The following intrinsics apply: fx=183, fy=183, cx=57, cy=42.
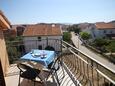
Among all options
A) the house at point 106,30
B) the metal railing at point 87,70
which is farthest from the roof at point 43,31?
the metal railing at point 87,70

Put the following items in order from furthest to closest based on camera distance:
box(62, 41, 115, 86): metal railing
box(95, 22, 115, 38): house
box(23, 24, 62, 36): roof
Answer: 1. box(95, 22, 115, 38): house
2. box(23, 24, 62, 36): roof
3. box(62, 41, 115, 86): metal railing

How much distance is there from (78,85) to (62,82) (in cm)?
63

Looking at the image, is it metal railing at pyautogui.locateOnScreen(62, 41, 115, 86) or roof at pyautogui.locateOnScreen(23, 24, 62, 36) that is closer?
metal railing at pyautogui.locateOnScreen(62, 41, 115, 86)

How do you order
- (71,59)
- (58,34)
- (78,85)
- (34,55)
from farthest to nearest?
(58,34)
(71,59)
(34,55)
(78,85)

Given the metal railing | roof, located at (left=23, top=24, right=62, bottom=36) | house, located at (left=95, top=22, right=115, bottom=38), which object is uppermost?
the metal railing

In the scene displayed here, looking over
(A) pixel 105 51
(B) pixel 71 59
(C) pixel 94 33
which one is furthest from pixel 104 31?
(B) pixel 71 59

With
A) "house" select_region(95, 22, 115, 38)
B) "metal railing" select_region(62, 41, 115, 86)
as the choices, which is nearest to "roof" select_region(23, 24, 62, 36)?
"house" select_region(95, 22, 115, 38)

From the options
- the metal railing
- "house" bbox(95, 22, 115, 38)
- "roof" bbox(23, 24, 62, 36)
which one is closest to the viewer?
the metal railing

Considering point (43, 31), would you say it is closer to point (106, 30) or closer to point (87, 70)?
point (106, 30)

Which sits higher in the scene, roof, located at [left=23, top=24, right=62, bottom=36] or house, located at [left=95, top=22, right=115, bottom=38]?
roof, located at [left=23, top=24, right=62, bottom=36]

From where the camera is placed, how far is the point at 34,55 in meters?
5.55

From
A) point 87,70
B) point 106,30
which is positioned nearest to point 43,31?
point 106,30

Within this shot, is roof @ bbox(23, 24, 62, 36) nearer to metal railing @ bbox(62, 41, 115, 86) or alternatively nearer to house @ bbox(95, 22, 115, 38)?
house @ bbox(95, 22, 115, 38)

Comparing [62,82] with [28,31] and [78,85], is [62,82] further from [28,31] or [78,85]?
[28,31]
